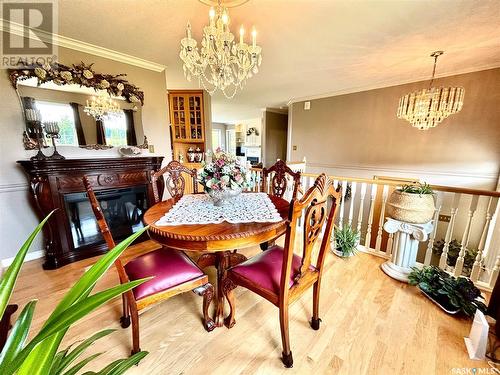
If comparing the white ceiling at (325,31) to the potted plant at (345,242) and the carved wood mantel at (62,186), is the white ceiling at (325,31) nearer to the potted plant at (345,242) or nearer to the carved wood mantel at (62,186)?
the carved wood mantel at (62,186)

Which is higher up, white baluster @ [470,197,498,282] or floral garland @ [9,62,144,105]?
floral garland @ [9,62,144,105]

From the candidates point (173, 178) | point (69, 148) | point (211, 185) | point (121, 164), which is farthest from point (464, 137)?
point (69, 148)

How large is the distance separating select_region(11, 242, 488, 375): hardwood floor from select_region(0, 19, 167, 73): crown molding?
2.39m

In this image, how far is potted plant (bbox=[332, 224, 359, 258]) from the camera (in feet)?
7.34

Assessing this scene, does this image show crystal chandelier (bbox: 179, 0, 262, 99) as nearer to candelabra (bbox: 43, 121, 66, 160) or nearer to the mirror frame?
the mirror frame

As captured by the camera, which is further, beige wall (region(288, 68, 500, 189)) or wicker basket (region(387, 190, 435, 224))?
beige wall (region(288, 68, 500, 189))

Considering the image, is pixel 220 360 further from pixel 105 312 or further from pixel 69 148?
pixel 69 148

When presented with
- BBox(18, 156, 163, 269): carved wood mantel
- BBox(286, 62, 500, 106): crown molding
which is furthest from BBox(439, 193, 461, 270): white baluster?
BBox(18, 156, 163, 269): carved wood mantel

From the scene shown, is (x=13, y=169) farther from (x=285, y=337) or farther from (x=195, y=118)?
(x=285, y=337)

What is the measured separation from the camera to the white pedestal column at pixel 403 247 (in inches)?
72.8

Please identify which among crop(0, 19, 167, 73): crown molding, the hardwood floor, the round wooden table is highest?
crop(0, 19, 167, 73): crown molding

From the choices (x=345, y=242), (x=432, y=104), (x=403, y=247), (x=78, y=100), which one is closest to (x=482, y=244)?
(x=403, y=247)

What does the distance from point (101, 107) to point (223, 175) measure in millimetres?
2078

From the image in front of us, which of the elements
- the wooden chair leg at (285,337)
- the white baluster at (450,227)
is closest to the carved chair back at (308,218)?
the wooden chair leg at (285,337)
